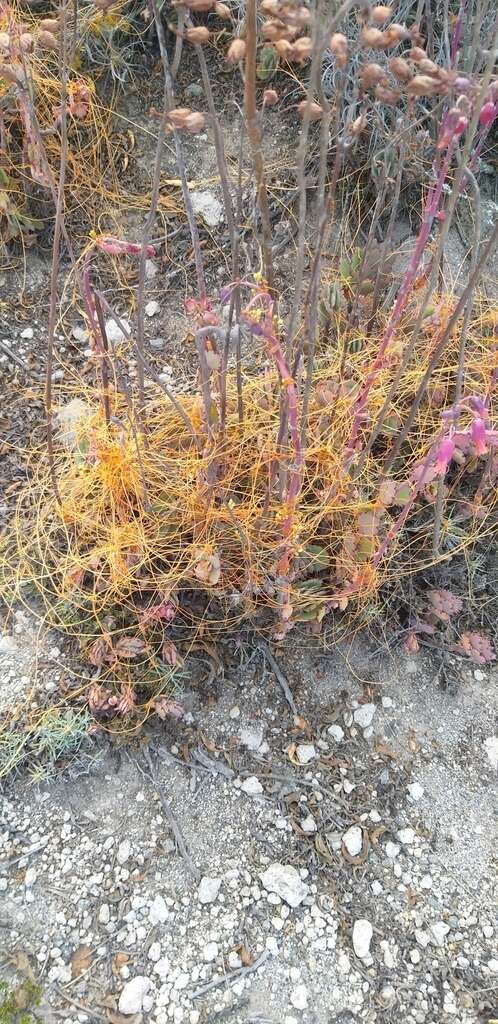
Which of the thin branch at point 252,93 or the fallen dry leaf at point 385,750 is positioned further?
the fallen dry leaf at point 385,750

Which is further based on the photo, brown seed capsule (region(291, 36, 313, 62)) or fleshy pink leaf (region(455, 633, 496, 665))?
fleshy pink leaf (region(455, 633, 496, 665))

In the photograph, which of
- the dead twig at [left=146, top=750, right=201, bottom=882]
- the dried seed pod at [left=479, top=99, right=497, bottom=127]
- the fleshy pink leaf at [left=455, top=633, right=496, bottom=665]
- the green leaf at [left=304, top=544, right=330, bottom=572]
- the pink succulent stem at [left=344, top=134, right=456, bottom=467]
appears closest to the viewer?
the dried seed pod at [left=479, top=99, right=497, bottom=127]

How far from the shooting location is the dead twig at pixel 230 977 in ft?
4.88

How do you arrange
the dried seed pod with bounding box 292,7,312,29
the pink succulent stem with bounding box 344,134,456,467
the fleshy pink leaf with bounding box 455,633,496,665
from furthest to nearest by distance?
the fleshy pink leaf with bounding box 455,633,496,665 < the pink succulent stem with bounding box 344,134,456,467 < the dried seed pod with bounding box 292,7,312,29

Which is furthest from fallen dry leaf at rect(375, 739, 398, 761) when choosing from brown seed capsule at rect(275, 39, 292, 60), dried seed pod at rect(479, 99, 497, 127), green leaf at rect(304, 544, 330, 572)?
brown seed capsule at rect(275, 39, 292, 60)

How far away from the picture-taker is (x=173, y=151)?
8.73ft

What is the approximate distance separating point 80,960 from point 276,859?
45 centimetres

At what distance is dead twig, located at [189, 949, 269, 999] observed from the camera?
1.49 m

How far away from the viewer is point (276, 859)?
1.65 m

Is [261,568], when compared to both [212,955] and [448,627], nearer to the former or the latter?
[448,627]

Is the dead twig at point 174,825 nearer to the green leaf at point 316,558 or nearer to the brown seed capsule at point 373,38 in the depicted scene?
the green leaf at point 316,558

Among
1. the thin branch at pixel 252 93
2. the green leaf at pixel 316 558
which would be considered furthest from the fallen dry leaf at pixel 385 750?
the thin branch at pixel 252 93

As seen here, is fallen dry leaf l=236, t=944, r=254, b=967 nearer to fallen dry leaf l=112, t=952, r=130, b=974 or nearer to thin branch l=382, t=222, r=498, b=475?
fallen dry leaf l=112, t=952, r=130, b=974

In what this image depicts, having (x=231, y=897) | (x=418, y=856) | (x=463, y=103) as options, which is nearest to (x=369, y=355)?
(x=463, y=103)
